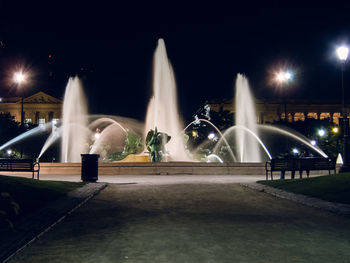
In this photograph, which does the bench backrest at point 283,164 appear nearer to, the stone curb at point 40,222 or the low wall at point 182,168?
the low wall at point 182,168

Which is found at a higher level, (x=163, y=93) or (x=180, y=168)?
(x=163, y=93)

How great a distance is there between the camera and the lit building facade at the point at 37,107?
358ft

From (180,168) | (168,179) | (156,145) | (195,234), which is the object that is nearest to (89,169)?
(168,179)

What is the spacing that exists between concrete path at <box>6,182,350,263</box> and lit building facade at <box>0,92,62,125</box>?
103510mm

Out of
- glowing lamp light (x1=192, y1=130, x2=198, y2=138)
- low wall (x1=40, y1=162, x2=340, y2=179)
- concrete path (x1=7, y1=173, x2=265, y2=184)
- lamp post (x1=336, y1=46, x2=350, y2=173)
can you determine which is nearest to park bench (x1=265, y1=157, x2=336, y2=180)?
concrete path (x1=7, y1=173, x2=265, y2=184)

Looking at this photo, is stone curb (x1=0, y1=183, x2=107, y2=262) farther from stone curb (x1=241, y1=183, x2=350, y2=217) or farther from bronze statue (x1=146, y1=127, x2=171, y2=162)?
bronze statue (x1=146, y1=127, x2=171, y2=162)

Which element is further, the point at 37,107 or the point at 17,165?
the point at 37,107

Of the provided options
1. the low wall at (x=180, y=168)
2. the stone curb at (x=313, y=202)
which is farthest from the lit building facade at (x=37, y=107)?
the stone curb at (x=313, y=202)

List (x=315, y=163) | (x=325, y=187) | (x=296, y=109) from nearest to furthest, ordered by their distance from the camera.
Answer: (x=325, y=187)
(x=315, y=163)
(x=296, y=109)

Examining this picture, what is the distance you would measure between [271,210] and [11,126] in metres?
57.8

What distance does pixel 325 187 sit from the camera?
1283cm

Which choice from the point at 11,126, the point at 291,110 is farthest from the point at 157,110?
the point at 291,110

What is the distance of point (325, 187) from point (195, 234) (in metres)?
7.23

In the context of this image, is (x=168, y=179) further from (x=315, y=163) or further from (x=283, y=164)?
(x=315, y=163)
